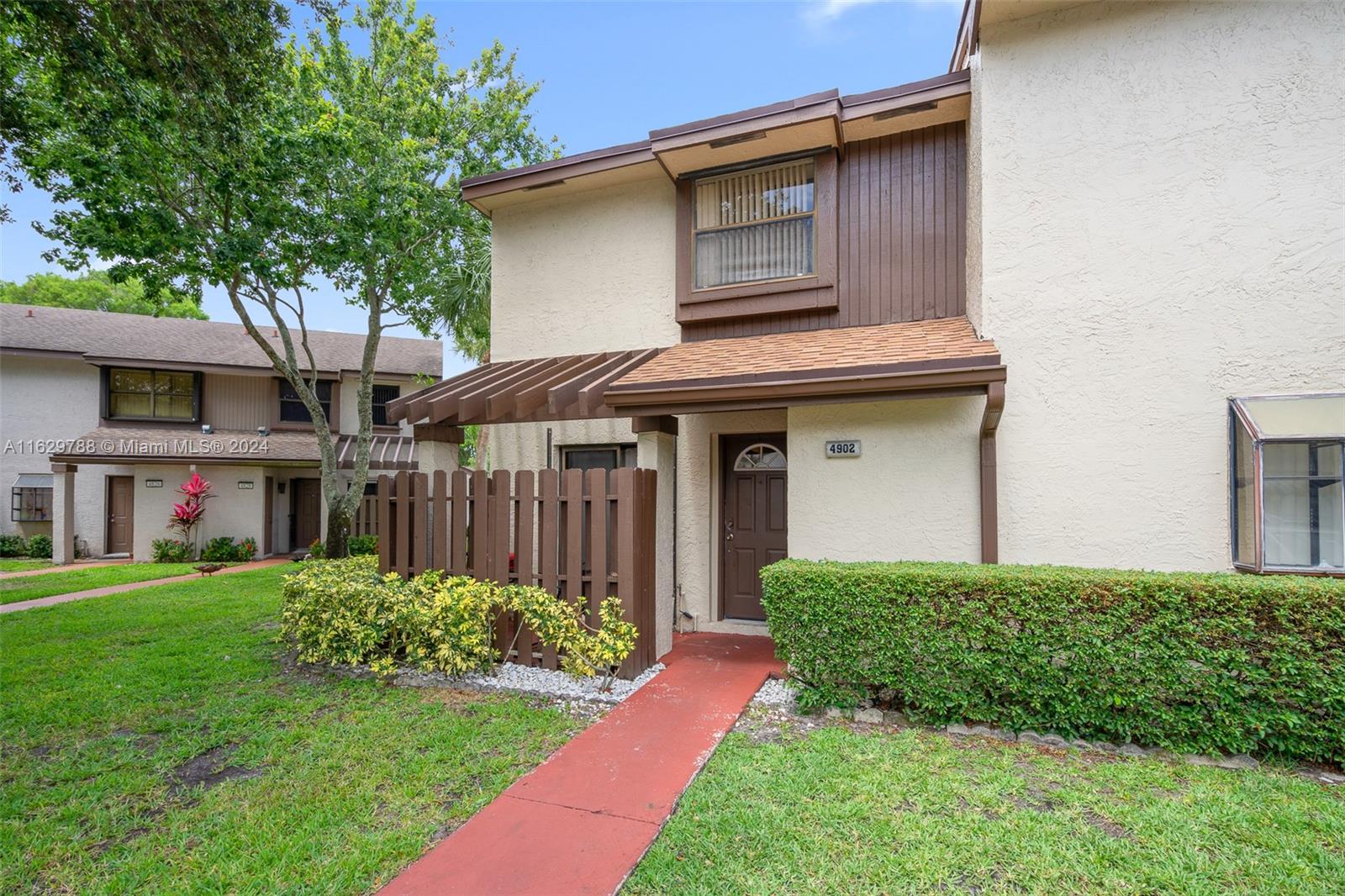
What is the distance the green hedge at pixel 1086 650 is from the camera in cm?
402

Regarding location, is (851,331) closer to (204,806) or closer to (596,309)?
(596,309)

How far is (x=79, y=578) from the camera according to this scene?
12.8m

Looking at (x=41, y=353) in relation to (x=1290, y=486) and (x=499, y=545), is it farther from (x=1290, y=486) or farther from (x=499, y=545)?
(x=1290, y=486)

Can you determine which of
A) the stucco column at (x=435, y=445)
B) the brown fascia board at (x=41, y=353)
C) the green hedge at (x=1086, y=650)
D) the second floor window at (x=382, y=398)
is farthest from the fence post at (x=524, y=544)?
the brown fascia board at (x=41, y=353)

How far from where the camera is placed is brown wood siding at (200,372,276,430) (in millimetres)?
17797

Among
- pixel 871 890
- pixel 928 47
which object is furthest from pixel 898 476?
pixel 928 47

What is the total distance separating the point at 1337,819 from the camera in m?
3.38

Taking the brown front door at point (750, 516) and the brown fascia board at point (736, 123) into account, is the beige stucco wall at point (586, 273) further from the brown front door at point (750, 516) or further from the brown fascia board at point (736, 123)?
the brown front door at point (750, 516)

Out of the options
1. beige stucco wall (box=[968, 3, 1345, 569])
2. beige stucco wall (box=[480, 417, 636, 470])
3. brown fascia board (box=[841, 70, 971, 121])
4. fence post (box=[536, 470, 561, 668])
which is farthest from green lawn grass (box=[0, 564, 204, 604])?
beige stucco wall (box=[968, 3, 1345, 569])

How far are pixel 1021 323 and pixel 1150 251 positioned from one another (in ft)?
4.03

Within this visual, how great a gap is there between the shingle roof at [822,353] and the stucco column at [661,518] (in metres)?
0.54

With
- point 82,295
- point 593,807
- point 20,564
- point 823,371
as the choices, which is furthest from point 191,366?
point 82,295

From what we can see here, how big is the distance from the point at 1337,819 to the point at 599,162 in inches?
364

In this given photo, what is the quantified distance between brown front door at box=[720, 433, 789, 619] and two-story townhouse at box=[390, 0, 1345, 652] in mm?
40
